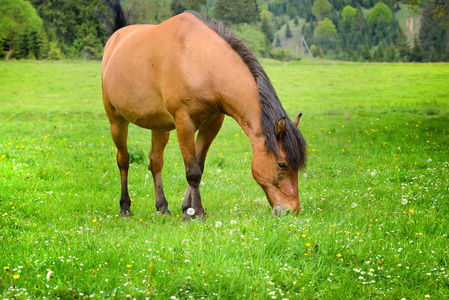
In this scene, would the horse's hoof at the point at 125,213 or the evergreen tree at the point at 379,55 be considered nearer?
the horse's hoof at the point at 125,213

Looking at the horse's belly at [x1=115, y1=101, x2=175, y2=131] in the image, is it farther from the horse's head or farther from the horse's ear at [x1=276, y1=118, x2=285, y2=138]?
the horse's ear at [x1=276, y1=118, x2=285, y2=138]

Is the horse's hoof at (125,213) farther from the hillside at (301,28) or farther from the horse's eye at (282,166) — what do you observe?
the hillside at (301,28)

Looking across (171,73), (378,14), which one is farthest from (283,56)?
(171,73)

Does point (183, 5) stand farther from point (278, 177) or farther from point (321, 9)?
point (278, 177)

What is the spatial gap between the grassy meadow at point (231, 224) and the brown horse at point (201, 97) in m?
0.61

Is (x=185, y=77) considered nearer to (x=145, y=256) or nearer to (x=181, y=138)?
(x=181, y=138)

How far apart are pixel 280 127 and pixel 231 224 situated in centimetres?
125

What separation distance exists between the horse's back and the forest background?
746mm

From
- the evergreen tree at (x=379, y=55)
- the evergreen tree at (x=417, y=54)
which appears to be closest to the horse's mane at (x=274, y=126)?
the evergreen tree at (x=417, y=54)

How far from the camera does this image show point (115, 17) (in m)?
8.86

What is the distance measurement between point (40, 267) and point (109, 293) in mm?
835

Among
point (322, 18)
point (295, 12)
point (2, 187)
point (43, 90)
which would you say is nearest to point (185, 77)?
point (2, 187)

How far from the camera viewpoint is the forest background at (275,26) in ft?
134

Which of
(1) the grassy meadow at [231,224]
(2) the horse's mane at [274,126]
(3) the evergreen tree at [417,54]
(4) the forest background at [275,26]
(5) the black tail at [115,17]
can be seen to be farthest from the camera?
(3) the evergreen tree at [417,54]
